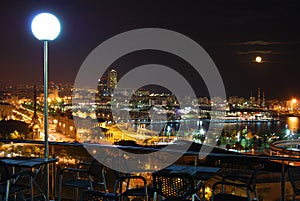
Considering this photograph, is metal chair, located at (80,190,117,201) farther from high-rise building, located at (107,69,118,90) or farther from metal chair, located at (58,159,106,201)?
high-rise building, located at (107,69,118,90)

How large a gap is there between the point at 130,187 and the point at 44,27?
1.99 meters

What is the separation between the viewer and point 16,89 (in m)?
39.9

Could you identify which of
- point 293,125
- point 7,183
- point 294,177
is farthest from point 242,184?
point 293,125

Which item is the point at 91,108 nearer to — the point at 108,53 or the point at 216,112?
the point at 108,53

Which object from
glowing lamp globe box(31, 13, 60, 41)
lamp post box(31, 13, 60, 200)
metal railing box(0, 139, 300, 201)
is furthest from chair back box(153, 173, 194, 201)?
glowing lamp globe box(31, 13, 60, 41)

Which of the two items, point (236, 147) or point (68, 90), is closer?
point (68, 90)

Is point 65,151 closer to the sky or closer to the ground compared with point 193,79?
closer to the ground

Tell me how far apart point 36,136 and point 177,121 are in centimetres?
3937

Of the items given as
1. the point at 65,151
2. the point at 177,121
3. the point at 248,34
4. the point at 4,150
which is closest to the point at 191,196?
the point at 65,151

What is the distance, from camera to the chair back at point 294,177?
3.31 meters

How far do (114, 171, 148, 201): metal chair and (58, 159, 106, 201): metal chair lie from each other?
0.23 metres

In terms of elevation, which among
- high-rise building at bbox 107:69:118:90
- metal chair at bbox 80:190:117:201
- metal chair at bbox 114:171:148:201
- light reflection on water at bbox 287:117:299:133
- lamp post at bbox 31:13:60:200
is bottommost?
light reflection on water at bbox 287:117:299:133

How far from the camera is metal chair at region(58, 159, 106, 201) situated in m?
3.84

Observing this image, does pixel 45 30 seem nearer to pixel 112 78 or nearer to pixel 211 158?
pixel 211 158
